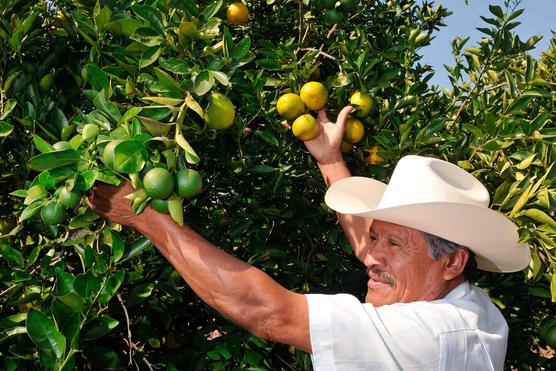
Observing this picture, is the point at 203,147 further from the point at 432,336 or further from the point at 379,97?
the point at 432,336

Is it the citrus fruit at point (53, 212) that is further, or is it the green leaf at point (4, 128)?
the green leaf at point (4, 128)

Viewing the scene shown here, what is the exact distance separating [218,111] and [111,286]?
644 mm

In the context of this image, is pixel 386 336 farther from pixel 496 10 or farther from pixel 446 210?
pixel 496 10

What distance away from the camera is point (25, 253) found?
2.33 meters

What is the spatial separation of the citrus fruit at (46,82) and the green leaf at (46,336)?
0.96 meters

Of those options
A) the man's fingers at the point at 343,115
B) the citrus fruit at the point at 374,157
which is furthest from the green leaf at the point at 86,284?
the citrus fruit at the point at 374,157

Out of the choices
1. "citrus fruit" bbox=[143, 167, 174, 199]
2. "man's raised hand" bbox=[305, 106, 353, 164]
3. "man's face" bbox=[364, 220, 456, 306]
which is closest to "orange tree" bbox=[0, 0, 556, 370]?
"citrus fruit" bbox=[143, 167, 174, 199]

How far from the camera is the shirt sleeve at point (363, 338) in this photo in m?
1.71

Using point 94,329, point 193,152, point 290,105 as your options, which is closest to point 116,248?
point 94,329

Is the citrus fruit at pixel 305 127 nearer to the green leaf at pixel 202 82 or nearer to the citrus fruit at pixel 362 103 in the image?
the citrus fruit at pixel 362 103

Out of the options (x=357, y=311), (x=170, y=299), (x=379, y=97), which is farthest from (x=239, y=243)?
(x=357, y=311)

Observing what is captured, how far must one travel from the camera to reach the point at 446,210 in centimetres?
190

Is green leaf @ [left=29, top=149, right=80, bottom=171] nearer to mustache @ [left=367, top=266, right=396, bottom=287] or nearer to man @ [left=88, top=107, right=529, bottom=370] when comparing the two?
man @ [left=88, top=107, right=529, bottom=370]

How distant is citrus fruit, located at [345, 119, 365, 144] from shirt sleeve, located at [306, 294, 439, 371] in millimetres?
846
